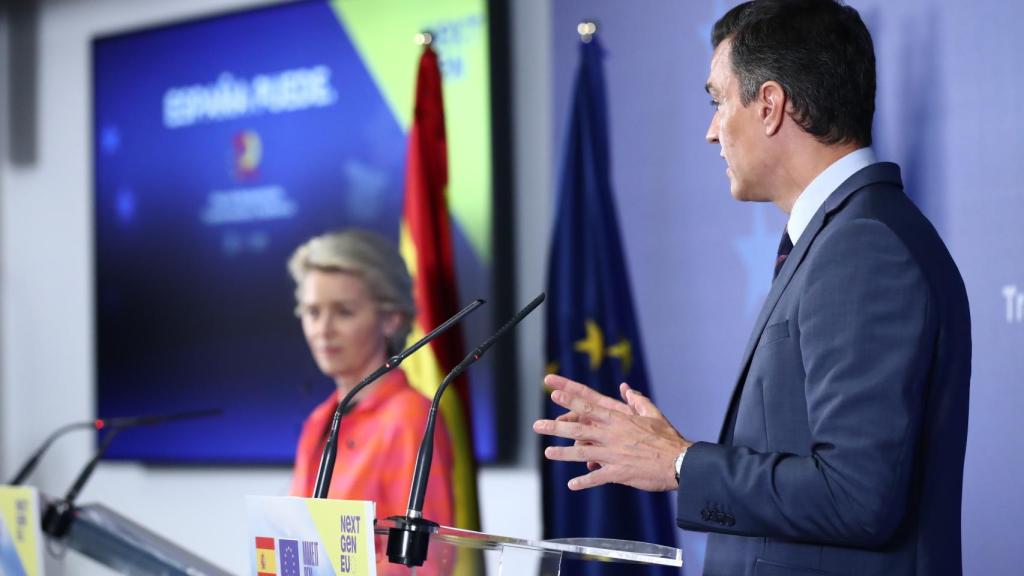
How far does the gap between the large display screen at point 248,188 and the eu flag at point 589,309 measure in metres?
0.46

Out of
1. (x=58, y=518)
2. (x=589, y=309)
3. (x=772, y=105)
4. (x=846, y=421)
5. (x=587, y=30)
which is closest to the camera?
(x=846, y=421)

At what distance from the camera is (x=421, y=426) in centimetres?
371

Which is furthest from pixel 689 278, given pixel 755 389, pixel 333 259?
pixel 755 389

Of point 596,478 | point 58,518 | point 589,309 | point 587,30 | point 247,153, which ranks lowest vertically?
point 58,518

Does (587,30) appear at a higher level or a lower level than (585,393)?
higher

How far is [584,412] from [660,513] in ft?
6.02

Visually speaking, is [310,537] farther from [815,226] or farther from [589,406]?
[815,226]

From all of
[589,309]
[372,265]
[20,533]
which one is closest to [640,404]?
[20,533]

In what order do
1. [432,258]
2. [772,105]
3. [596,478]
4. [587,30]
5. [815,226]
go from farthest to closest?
[432,258] → [587,30] → [772,105] → [815,226] → [596,478]

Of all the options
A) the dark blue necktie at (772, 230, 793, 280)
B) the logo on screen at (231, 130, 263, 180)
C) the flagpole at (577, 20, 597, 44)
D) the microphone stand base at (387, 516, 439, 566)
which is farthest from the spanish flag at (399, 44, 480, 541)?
the microphone stand base at (387, 516, 439, 566)

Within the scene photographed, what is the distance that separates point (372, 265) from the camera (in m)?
3.99

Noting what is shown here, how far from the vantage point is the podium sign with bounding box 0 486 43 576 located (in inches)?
90.5

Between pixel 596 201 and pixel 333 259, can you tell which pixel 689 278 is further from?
pixel 333 259

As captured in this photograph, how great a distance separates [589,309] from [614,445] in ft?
6.40
